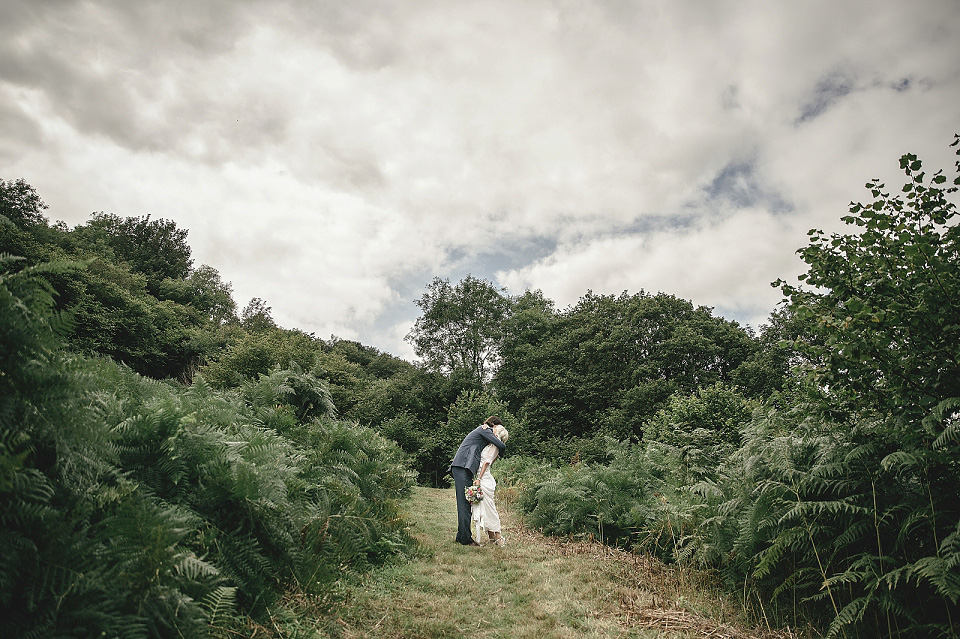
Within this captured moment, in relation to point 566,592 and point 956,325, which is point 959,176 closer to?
point 956,325

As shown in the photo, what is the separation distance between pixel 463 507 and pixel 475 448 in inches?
41.8

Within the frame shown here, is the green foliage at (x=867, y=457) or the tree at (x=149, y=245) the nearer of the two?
the green foliage at (x=867, y=457)

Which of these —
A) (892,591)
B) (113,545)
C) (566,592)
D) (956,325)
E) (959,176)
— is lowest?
(566,592)

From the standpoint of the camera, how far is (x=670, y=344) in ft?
95.9

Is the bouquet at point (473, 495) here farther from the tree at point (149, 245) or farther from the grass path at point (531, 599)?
the tree at point (149, 245)

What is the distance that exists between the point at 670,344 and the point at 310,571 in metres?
28.8

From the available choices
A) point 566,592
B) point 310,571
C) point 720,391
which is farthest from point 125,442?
point 720,391

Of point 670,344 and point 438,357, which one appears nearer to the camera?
point 670,344

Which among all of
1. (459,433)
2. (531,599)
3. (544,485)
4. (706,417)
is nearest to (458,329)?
(459,433)

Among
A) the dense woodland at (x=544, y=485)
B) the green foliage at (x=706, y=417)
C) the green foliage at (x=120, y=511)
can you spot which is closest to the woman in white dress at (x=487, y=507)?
the dense woodland at (x=544, y=485)

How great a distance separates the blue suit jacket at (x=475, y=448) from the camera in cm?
827

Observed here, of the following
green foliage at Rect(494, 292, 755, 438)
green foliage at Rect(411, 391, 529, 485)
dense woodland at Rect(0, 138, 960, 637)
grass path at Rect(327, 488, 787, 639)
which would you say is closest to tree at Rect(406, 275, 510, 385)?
green foliage at Rect(494, 292, 755, 438)

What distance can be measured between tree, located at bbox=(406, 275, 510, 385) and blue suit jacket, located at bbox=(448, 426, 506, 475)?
29542 millimetres

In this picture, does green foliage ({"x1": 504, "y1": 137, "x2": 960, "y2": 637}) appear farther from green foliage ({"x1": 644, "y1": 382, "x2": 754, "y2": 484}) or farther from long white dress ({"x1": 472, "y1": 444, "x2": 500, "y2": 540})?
green foliage ({"x1": 644, "y1": 382, "x2": 754, "y2": 484})
